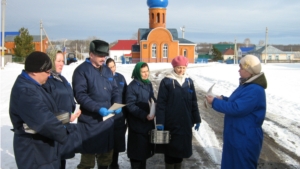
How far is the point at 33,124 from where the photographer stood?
281cm

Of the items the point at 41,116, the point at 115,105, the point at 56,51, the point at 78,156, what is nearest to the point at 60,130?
the point at 41,116

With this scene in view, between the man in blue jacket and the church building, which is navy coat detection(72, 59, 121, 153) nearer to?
the man in blue jacket

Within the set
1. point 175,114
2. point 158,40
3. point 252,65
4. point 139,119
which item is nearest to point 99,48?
point 139,119

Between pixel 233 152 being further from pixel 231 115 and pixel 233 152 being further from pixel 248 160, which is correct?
pixel 231 115

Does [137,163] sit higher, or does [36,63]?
[36,63]

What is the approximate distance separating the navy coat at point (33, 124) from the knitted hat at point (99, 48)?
1.32 metres

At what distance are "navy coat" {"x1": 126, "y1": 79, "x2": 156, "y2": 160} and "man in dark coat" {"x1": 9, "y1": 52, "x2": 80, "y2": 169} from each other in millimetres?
1792

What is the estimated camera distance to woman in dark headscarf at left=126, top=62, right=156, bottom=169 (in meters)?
4.75

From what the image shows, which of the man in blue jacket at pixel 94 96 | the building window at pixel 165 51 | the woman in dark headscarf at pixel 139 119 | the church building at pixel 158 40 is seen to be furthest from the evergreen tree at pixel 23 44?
the man in blue jacket at pixel 94 96

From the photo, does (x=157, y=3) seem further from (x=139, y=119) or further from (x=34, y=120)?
(x=34, y=120)

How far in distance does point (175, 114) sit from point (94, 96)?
1.23m

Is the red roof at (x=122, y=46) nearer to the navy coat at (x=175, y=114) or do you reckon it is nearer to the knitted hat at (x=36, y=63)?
the navy coat at (x=175, y=114)

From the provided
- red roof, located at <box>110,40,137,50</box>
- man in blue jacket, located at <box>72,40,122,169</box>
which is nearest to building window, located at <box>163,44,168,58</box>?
red roof, located at <box>110,40,137,50</box>

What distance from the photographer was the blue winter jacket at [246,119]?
3551 millimetres
